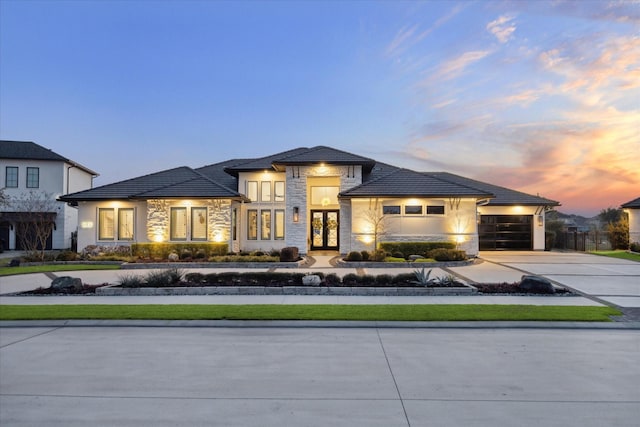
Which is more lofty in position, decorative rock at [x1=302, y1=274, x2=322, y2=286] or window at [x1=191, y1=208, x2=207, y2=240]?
window at [x1=191, y1=208, x2=207, y2=240]

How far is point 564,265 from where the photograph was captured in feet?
55.3

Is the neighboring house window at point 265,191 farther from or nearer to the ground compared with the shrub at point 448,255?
farther from the ground

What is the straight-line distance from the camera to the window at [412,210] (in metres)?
20.0

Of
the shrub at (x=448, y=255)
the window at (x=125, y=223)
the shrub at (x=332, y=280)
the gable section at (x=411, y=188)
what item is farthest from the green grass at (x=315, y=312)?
the window at (x=125, y=223)

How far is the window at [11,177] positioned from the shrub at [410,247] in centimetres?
2886

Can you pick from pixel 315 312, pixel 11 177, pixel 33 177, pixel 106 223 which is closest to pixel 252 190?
pixel 106 223

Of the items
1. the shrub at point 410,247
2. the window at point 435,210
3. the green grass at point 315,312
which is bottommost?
the green grass at point 315,312

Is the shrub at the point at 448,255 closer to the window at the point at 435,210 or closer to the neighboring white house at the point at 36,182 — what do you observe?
the window at the point at 435,210

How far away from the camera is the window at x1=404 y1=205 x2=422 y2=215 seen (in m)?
20.0

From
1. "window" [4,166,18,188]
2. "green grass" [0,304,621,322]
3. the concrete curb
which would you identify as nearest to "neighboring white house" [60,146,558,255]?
"window" [4,166,18,188]

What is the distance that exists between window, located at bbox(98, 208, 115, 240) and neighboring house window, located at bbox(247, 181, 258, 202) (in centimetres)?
832

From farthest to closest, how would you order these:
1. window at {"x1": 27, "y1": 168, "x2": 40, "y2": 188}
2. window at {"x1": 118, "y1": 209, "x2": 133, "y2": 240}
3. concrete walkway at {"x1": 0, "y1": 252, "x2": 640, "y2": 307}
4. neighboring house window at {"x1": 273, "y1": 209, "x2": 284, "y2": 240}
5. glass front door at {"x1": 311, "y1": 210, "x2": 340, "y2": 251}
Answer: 1. window at {"x1": 27, "y1": 168, "x2": 40, "y2": 188}
2. glass front door at {"x1": 311, "y1": 210, "x2": 340, "y2": 251}
3. neighboring house window at {"x1": 273, "y1": 209, "x2": 284, "y2": 240}
4. window at {"x1": 118, "y1": 209, "x2": 133, "y2": 240}
5. concrete walkway at {"x1": 0, "y1": 252, "x2": 640, "y2": 307}
